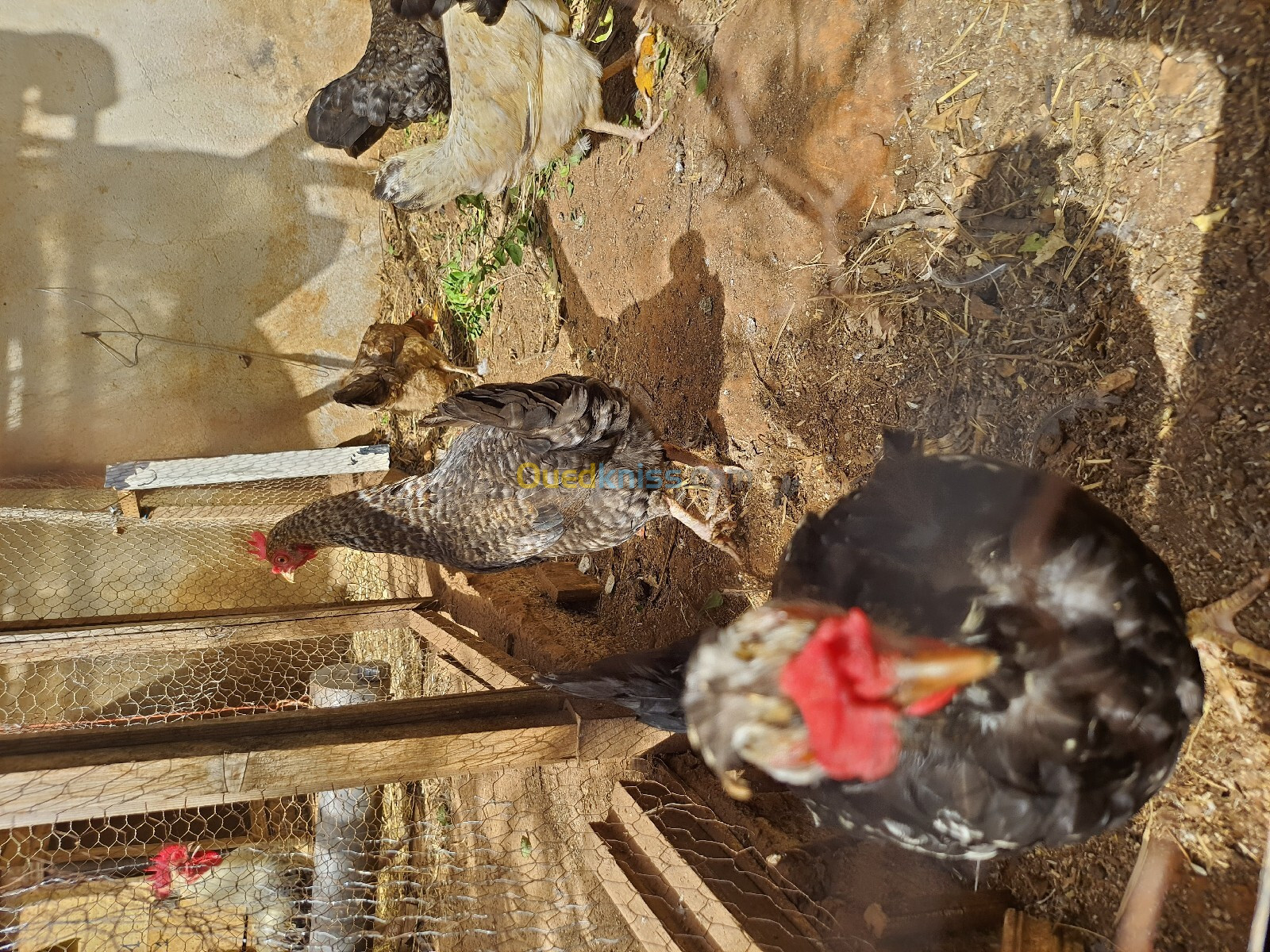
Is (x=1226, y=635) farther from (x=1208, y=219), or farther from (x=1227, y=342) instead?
(x=1208, y=219)

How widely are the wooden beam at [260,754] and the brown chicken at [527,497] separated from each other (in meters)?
1.01

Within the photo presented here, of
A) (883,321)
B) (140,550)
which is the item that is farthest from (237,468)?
(883,321)

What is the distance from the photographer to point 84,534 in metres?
4.65

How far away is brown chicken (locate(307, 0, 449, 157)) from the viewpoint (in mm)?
3463

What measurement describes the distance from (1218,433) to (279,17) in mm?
6280

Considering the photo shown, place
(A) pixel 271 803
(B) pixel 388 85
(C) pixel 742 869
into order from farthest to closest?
(A) pixel 271 803 < (B) pixel 388 85 < (C) pixel 742 869

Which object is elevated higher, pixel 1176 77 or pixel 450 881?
pixel 1176 77

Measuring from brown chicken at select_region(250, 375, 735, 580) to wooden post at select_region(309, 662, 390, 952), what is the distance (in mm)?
803

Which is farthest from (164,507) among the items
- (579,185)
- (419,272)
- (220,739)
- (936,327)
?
(936,327)

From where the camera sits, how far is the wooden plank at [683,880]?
162 cm

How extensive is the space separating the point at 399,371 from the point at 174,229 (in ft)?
7.87

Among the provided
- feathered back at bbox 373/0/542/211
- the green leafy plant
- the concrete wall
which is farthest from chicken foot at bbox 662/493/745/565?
the concrete wall

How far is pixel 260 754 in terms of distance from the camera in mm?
1473

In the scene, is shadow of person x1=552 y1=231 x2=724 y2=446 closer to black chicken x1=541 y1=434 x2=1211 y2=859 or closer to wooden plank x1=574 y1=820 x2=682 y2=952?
wooden plank x1=574 y1=820 x2=682 y2=952
